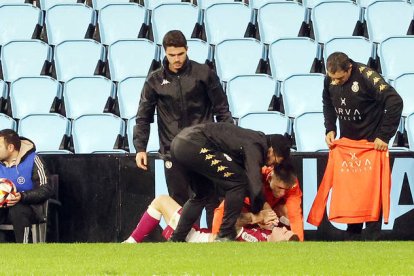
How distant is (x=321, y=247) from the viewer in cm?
706

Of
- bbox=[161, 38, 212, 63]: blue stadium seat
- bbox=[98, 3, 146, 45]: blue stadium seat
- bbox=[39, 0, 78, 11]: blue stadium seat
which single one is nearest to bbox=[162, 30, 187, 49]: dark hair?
bbox=[161, 38, 212, 63]: blue stadium seat

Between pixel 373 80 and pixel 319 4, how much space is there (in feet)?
9.99

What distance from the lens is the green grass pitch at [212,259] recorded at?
225 inches

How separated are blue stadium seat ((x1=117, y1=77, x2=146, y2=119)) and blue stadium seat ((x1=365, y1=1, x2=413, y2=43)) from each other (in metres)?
2.40

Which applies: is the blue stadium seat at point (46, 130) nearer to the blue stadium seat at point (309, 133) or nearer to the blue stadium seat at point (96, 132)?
the blue stadium seat at point (96, 132)

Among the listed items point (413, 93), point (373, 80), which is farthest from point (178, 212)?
point (413, 93)

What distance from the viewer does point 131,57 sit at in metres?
10.8

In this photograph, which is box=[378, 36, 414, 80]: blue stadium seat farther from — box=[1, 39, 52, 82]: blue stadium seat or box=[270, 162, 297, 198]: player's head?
box=[1, 39, 52, 82]: blue stadium seat

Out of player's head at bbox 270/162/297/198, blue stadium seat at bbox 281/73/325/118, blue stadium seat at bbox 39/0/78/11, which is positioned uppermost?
blue stadium seat at bbox 39/0/78/11

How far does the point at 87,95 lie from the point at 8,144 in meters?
1.73

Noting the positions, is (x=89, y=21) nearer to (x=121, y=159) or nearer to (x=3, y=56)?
(x=3, y=56)

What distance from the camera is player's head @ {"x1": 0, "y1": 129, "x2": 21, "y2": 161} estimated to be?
8.76 meters

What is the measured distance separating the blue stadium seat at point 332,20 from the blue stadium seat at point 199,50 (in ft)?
3.64

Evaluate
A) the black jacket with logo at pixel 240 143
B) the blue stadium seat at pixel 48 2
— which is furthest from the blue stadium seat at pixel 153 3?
the black jacket with logo at pixel 240 143
